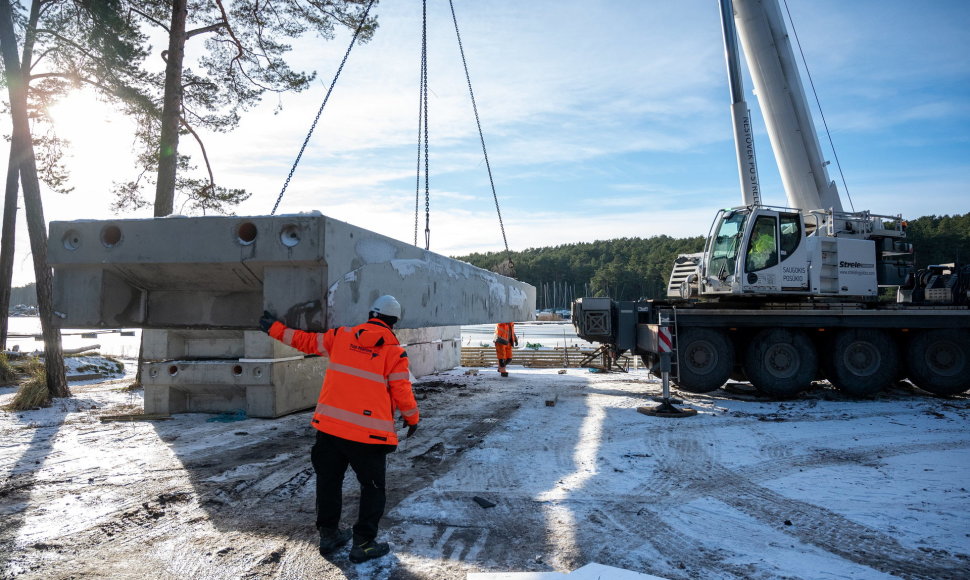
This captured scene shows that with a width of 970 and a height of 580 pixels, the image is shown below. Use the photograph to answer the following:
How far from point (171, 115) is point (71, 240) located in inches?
270

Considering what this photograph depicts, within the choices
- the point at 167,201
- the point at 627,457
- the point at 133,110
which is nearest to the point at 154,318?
the point at 627,457

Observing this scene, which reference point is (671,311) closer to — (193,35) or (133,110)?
(193,35)

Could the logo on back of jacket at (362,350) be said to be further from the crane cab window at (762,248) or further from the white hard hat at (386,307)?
the crane cab window at (762,248)

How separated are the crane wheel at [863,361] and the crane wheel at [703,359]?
1789 millimetres

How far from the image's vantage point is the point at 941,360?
9.64 meters

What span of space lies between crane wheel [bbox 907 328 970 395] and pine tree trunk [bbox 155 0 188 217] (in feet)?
42.2

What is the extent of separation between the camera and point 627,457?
5.46 metres

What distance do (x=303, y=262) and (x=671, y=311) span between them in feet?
23.6

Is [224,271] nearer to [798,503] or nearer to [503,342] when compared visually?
[798,503]

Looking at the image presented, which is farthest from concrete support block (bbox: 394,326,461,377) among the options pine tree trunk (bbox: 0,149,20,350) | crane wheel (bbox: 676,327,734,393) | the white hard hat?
pine tree trunk (bbox: 0,149,20,350)

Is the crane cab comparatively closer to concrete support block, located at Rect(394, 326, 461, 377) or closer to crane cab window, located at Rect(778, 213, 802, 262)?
crane cab window, located at Rect(778, 213, 802, 262)

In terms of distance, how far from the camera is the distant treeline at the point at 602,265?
138ft

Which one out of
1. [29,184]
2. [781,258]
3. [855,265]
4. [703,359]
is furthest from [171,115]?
[855,265]

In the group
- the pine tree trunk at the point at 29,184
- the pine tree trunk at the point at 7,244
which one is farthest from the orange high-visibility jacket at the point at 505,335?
the pine tree trunk at the point at 7,244
